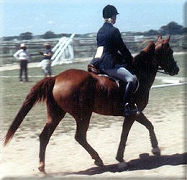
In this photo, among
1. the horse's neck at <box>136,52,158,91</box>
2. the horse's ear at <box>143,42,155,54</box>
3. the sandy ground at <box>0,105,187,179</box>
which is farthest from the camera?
the horse's ear at <box>143,42,155,54</box>

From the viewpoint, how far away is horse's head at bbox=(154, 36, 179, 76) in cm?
741

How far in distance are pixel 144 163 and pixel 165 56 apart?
187cm

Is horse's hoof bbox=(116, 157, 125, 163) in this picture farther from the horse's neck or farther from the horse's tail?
the horse's tail

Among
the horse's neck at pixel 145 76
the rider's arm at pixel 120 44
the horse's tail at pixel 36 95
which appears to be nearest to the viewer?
the horse's tail at pixel 36 95

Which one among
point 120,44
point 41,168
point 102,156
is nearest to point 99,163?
point 102,156

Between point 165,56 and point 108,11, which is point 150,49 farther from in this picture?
point 108,11

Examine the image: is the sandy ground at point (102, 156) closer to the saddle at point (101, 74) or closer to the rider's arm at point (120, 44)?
the saddle at point (101, 74)

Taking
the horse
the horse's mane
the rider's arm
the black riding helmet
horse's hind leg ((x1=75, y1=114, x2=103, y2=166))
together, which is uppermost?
the black riding helmet

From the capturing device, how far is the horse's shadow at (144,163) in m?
6.56

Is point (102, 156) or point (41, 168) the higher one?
point (41, 168)

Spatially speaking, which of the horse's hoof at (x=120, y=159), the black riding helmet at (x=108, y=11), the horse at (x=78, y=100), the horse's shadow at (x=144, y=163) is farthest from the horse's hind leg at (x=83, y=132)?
the black riding helmet at (x=108, y=11)

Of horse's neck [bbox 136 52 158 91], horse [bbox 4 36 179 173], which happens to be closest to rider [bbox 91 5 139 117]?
horse [bbox 4 36 179 173]

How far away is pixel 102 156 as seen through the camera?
7.41 m

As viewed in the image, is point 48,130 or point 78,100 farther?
point 48,130
